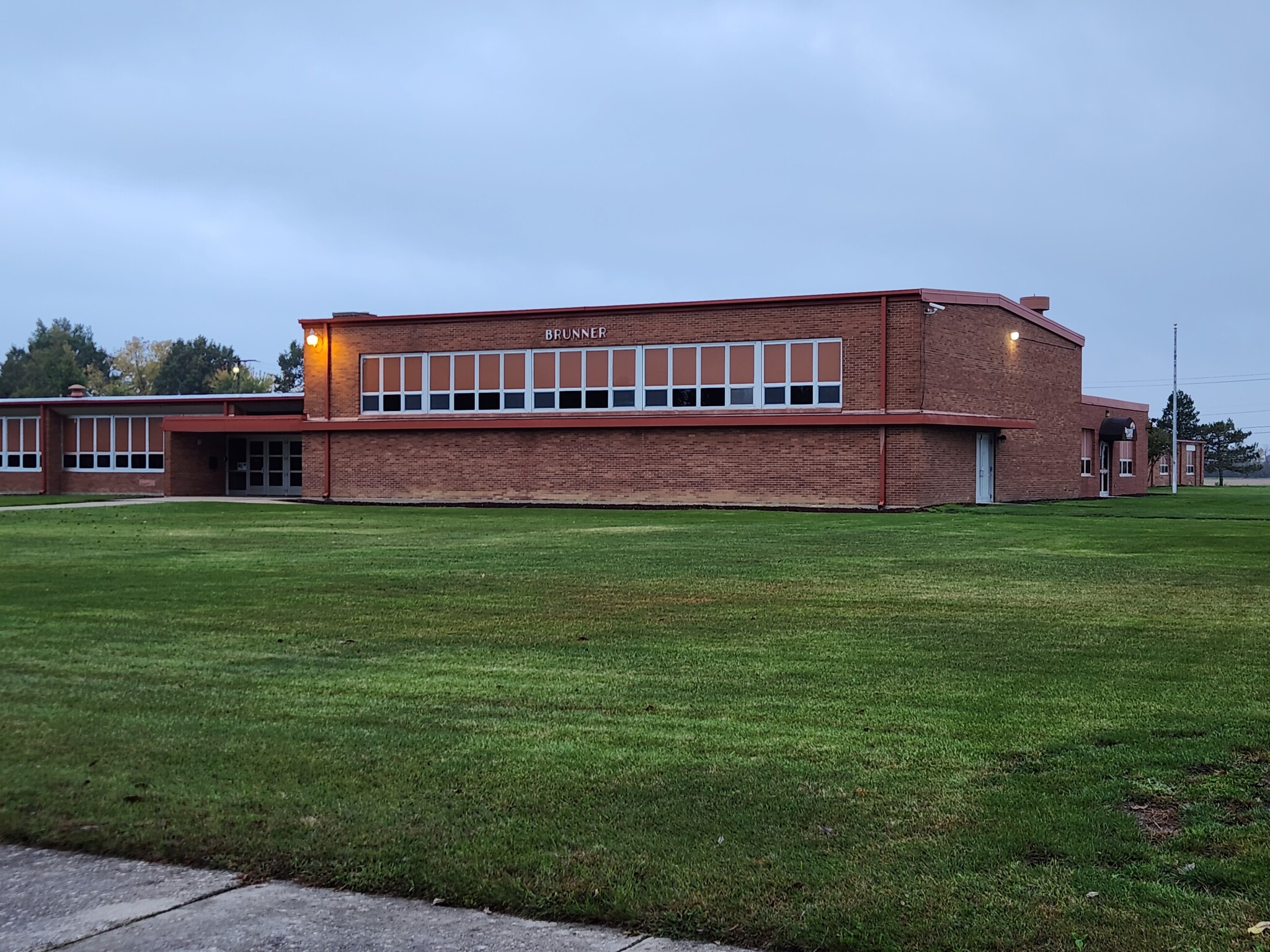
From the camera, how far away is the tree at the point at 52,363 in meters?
117

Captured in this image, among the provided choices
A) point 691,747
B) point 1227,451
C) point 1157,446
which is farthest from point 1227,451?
point 691,747

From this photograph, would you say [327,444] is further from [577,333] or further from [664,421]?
[664,421]

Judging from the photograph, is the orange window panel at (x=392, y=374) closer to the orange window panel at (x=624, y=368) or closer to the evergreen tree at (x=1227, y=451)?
the orange window panel at (x=624, y=368)

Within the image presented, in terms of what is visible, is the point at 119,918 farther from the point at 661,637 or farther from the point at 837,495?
the point at 837,495

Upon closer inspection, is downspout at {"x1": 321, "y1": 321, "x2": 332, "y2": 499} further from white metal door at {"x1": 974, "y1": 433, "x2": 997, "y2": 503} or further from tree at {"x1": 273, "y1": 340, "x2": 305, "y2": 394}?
tree at {"x1": 273, "y1": 340, "x2": 305, "y2": 394}

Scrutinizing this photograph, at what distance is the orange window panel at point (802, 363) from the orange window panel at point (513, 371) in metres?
8.57

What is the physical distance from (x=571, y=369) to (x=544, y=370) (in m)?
0.91

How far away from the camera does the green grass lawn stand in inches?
1505

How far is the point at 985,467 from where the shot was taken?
3900 cm

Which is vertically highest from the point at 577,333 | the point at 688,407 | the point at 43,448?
the point at 577,333

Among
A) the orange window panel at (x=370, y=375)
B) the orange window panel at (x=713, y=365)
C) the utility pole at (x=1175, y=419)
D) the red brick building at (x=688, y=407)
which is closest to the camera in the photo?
the red brick building at (x=688, y=407)

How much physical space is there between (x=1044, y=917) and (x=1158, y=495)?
52.5m

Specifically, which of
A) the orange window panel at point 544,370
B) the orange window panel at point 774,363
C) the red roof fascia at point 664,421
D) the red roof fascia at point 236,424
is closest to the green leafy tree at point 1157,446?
the red roof fascia at point 664,421

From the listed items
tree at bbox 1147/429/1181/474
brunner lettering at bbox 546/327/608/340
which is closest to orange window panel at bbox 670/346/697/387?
brunner lettering at bbox 546/327/608/340
